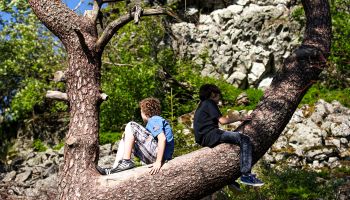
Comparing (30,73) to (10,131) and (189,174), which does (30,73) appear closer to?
(10,131)

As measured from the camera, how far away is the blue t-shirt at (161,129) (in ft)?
20.3

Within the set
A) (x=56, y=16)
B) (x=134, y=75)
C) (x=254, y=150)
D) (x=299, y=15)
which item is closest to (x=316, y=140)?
(x=134, y=75)

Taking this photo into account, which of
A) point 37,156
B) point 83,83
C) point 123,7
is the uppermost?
point 123,7

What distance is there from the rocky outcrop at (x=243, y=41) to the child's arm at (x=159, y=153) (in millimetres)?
15102

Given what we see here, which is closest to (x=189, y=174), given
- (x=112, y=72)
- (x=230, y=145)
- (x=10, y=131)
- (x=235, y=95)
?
(x=230, y=145)

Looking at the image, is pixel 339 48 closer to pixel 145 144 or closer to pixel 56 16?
pixel 145 144

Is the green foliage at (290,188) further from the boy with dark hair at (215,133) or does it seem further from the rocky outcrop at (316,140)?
the boy with dark hair at (215,133)

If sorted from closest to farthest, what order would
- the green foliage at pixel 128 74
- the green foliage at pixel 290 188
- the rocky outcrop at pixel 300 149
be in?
the green foliage at pixel 290 188
the rocky outcrop at pixel 300 149
the green foliage at pixel 128 74

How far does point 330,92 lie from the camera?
59.0 ft

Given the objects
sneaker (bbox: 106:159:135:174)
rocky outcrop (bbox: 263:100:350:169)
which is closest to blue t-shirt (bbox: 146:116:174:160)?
sneaker (bbox: 106:159:135:174)

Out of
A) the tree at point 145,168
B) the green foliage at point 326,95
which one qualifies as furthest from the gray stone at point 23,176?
the tree at point 145,168

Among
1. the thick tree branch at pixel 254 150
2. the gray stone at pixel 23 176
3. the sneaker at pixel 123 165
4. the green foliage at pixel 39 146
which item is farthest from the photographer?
the green foliage at pixel 39 146

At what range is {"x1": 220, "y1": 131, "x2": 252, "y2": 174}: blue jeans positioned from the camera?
589 centimetres

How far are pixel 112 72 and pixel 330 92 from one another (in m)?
7.63
